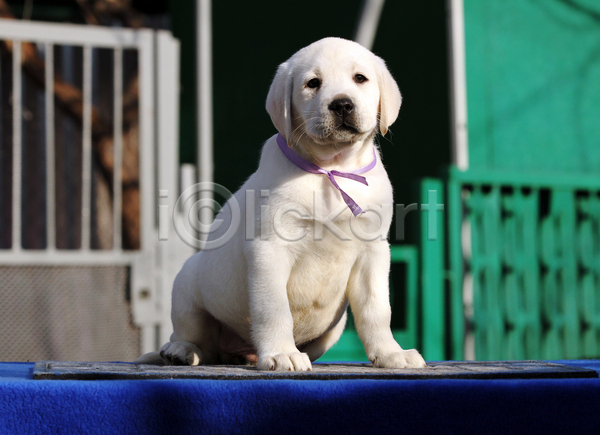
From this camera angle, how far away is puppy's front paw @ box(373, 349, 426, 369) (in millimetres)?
1903

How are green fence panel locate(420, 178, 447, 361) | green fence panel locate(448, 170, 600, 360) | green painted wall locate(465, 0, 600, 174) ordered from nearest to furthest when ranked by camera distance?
1. green fence panel locate(420, 178, 447, 361)
2. green fence panel locate(448, 170, 600, 360)
3. green painted wall locate(465, 0, 600, 174)

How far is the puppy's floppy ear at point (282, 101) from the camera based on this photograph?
2016 millimetres

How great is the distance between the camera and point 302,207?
194cm

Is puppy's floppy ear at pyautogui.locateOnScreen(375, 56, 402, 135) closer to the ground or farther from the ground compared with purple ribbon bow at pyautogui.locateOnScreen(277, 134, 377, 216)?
farther from the ground

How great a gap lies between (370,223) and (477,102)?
9.76 feet

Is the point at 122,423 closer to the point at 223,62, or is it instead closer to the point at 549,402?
the point at 549,402

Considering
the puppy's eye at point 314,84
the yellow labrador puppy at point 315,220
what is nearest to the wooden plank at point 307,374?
the yellow labrador puppy at point 315,220

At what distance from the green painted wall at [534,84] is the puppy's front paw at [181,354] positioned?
300cm

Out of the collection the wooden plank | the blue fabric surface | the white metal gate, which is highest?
the white metal gate

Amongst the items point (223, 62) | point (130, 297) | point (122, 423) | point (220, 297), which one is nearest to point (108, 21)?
point (223, 62)

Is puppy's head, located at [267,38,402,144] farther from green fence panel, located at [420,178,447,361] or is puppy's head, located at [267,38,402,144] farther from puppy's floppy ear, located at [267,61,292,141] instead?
green fence panel, located at [420,178,447,361]

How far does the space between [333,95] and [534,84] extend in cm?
332

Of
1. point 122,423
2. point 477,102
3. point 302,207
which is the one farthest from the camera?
point 477,102

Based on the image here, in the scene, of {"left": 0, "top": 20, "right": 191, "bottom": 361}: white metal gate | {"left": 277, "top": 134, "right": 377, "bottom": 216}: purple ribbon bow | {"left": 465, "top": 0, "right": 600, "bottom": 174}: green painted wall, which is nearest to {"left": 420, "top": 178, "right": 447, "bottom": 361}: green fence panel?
{"left": 465, "top": 0, "right": 600, "bottom": 174}: green painted wall
